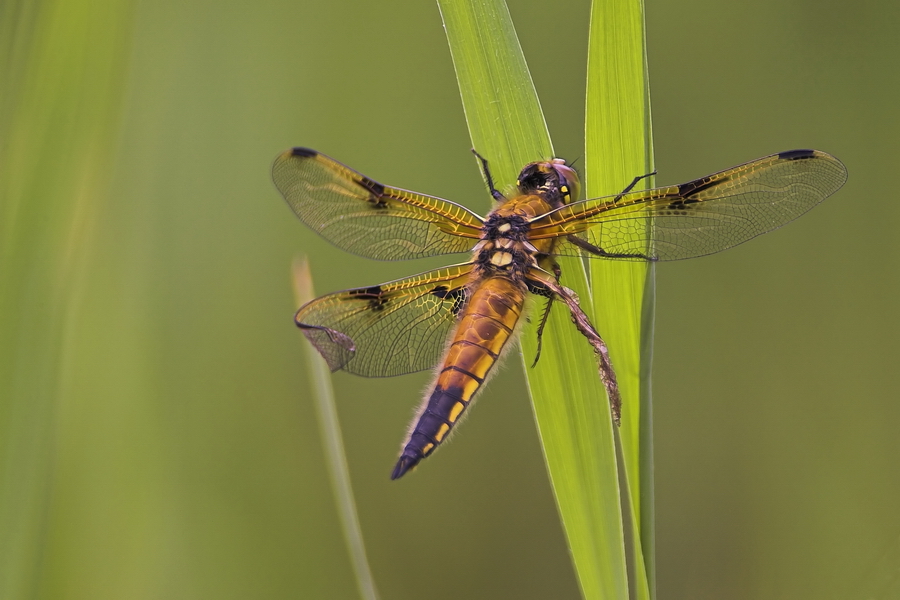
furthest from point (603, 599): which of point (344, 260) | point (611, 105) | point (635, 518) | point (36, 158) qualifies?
point (344, 260)

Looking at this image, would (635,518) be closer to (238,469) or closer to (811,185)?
(811,185)

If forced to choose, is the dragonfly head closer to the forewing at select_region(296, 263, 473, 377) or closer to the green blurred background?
the forewing at select_region(296, 263, 473, 377)

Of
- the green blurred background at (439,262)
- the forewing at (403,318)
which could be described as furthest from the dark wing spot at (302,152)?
the green blurred background at (439,262)

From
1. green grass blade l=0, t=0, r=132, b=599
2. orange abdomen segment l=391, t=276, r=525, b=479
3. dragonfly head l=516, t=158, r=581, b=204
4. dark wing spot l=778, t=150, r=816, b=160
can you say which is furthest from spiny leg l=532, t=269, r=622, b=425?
green grass blade l=0, t=0, r=132, b=599

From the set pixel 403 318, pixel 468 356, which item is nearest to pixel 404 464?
pixel 468 356

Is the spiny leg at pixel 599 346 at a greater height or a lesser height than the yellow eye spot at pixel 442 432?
greater

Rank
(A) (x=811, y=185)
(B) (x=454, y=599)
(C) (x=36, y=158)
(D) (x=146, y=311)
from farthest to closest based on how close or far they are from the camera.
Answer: (B) (x=454, y=599)
(D) (x=146, y=311)
(A) (x=811, y=185)
(C) (x=36, y=158)

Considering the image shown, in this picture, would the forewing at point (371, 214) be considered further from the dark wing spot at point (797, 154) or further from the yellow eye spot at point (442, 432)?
the dark wing spot at point (797, 154)
